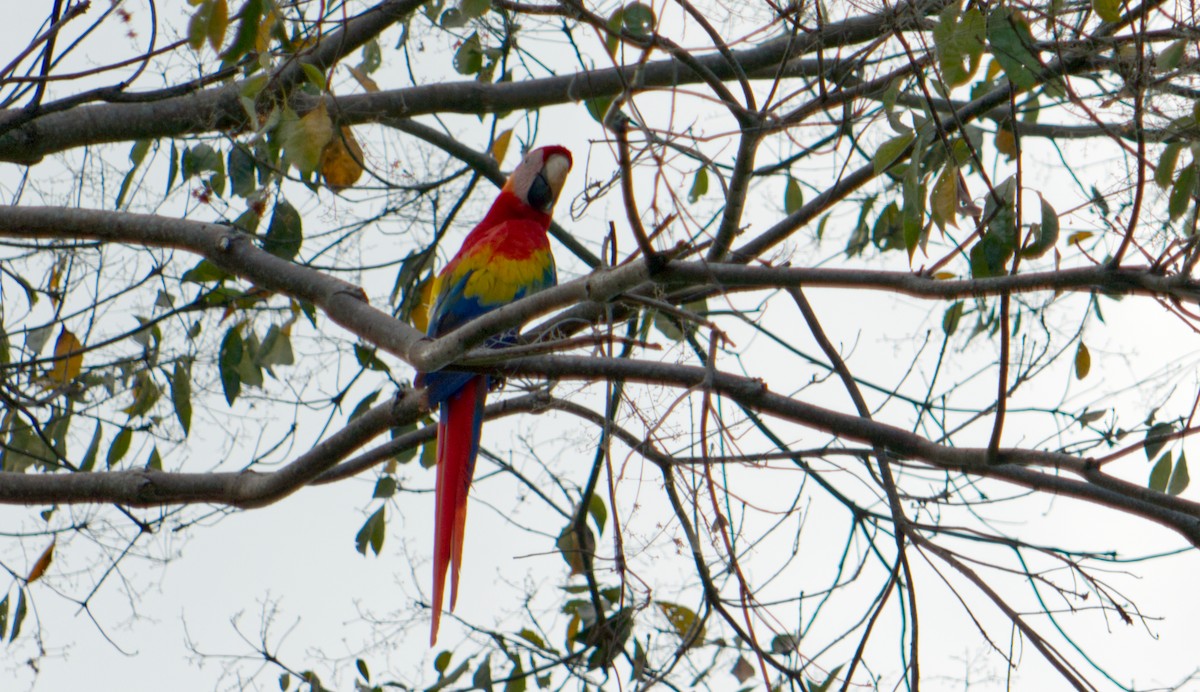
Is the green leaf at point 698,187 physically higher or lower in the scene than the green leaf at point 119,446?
higher

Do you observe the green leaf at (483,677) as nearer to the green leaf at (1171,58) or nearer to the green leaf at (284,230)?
the green leaf at (284,230)

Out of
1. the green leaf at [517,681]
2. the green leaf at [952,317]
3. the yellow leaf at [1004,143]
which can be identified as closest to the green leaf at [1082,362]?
the green leaf at [952,317]

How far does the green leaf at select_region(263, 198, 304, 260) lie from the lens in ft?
7.17

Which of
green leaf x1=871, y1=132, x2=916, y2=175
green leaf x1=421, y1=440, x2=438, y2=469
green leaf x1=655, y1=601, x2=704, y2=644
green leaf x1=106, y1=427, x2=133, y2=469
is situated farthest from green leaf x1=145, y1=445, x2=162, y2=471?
green leaf x1=871, y1=132, x2=916, y2=175

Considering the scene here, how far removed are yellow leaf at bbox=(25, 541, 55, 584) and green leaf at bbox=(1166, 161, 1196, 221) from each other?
2265mm

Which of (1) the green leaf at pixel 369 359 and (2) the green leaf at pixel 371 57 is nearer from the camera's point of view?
(1) the green leaf at pixel 369 359

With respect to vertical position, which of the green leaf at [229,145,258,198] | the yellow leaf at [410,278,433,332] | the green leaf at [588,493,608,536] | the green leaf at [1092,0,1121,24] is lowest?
the green leaf at [1092,0,1121,24]

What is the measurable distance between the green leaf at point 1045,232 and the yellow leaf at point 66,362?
1887 millimetres

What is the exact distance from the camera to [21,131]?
2088 millimetres

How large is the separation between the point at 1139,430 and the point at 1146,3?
76 cm

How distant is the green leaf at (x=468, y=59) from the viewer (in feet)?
8.17

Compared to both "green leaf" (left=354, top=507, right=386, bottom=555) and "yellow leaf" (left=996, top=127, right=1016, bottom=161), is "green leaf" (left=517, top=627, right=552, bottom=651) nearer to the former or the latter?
"green leaf" (left=354, top=507, right=386, bottom=555)

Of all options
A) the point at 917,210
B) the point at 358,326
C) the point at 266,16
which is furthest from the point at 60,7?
the point at 917,210

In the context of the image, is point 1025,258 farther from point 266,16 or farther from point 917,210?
point 266,16
